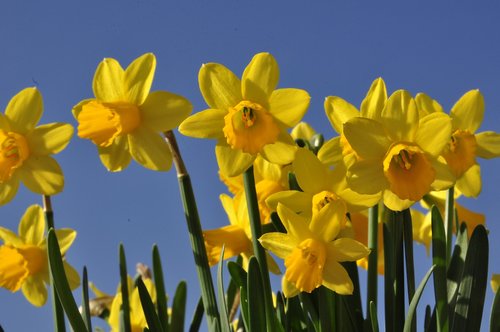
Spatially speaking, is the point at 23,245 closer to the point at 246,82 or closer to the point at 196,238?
the point at 196,238

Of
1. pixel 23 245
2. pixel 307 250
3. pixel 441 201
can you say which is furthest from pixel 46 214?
pixel 441 201

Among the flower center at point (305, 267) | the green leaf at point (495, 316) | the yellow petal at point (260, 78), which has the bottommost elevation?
the green leaf at point (495, 316)

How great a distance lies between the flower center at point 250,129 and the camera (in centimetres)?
181

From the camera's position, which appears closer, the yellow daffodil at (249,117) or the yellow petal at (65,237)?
the yellow daffodil at (249,117)

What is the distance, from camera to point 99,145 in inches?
78.5

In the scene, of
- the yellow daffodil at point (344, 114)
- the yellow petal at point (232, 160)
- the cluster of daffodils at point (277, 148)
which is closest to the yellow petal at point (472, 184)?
the cluster of daffodils at point (277, 148)

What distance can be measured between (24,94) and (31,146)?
18cm

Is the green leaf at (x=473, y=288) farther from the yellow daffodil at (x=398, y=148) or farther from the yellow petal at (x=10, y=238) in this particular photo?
the yellow petal at (x=10, y=238)

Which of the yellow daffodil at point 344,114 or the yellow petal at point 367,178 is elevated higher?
the yellow daffodil at point 344,114

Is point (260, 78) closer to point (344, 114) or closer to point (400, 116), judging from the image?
point (344, 114)

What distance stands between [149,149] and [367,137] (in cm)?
68

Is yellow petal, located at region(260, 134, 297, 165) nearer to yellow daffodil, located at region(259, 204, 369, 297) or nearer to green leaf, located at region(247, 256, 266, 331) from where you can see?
yellow daffodil, located at region(259, 204, 369, 297)

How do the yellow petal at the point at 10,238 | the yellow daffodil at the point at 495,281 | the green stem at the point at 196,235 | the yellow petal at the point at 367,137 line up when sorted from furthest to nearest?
the yellow daffodil at the point at 495,281 → the yellow petal at the point at 10,238 → the green stem at the point at 196,235 → the yellow petal at the point at 367,137

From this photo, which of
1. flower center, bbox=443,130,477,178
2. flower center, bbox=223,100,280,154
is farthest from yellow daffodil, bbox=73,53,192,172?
flower center, bbox=443,130,477,178
